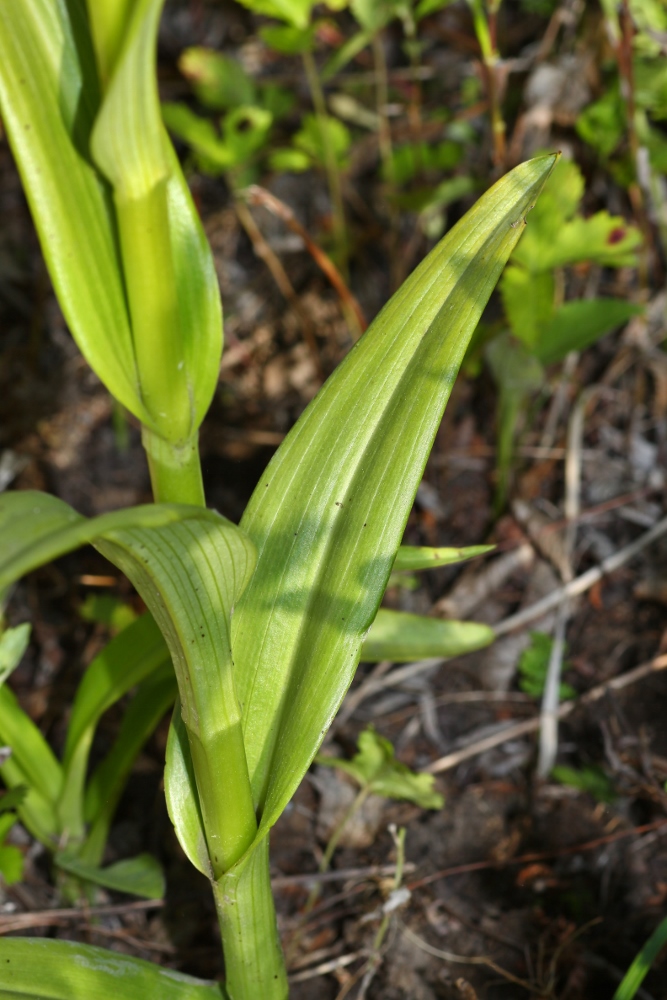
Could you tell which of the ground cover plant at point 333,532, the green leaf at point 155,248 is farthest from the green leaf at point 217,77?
the green leaf at point 155,248

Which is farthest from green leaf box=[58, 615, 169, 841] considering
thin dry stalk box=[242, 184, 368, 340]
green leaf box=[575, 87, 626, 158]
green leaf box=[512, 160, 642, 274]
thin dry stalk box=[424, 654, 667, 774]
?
green leaf box=[575, 87, 626, 158]

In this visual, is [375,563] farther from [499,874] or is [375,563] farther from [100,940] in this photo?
[100,940]

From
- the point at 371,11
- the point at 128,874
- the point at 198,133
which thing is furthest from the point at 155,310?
the point at 198,133

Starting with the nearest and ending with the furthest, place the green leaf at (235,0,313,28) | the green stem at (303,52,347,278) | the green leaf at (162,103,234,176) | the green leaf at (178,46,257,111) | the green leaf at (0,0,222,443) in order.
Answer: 1. the green leaf at (0,0,222,443)
2. the green leaf at (235,0,313,28)
3. the green stem at (303,52,347,278)
4. the green leaf at (162,103,234,176)
5. the green leaf at (178,46,257,111)

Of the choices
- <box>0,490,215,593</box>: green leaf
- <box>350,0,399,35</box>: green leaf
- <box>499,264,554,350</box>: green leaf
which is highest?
<box>350,0,399,35</box>: green leaf

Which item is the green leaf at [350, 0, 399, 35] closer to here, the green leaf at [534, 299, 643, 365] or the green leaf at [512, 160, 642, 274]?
the green leaf at [512, 160, 642, 274]

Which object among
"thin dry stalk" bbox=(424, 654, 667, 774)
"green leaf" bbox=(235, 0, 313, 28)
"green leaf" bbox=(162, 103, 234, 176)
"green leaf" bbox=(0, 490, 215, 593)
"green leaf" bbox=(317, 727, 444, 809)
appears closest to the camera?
"green leaf" bbox=(0, 490, 215, 593)

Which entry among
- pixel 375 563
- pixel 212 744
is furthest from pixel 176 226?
pixel 212 744

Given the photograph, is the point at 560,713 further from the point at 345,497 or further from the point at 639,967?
the point at 345,497
